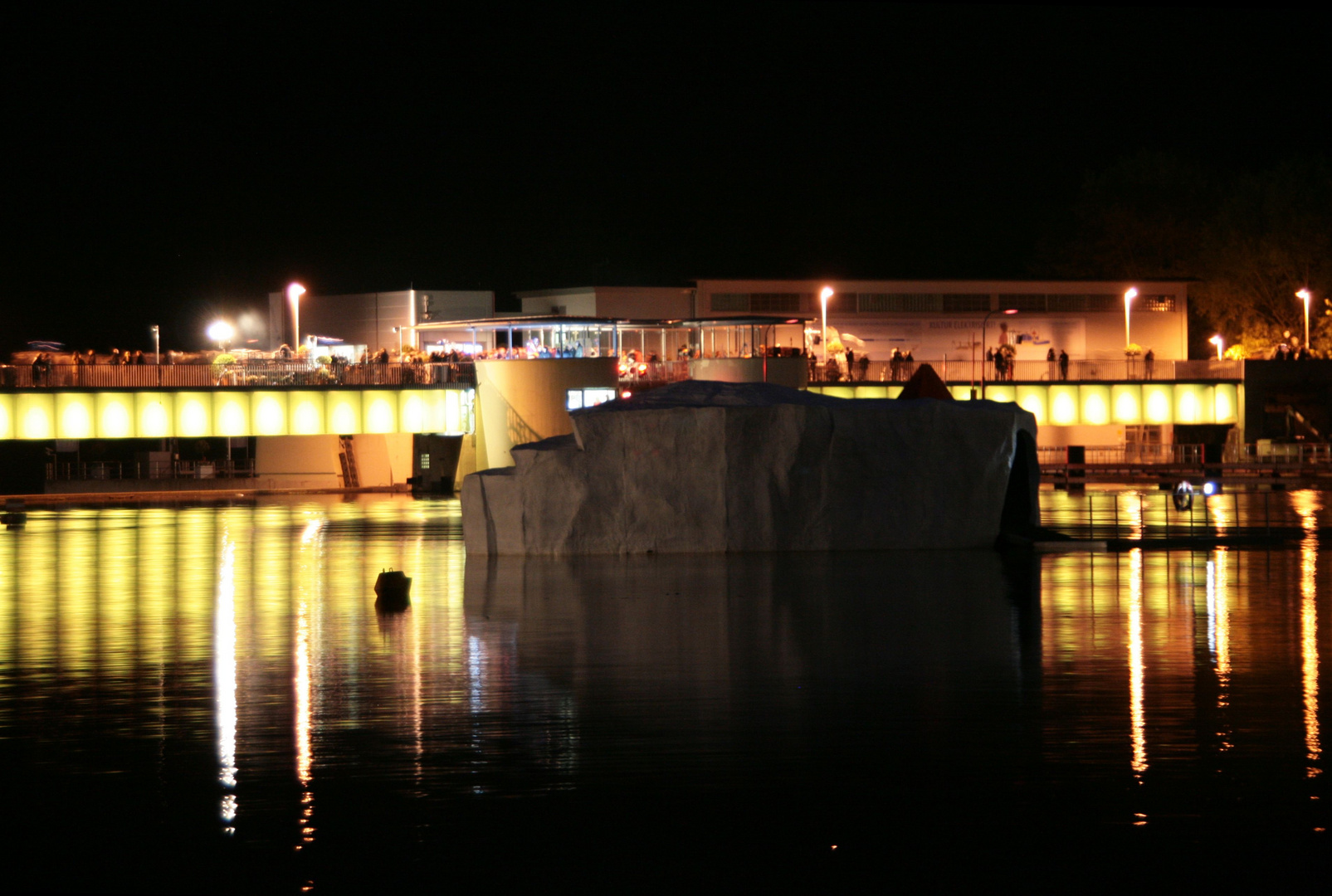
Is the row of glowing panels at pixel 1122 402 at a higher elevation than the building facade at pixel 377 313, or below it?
A: below

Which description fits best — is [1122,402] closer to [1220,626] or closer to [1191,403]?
[1191,403]

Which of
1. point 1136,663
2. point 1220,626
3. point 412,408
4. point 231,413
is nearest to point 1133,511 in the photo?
point 1220,626

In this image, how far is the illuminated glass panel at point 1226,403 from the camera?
79188 mm

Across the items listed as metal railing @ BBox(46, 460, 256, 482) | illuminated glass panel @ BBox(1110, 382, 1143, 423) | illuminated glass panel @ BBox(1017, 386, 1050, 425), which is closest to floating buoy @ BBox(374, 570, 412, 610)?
metal railing @ BBox(46, 460, 256, 482)

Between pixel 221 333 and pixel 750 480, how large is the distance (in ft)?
196

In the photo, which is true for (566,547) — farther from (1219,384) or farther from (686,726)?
(1219,384)

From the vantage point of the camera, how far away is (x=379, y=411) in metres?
70.4

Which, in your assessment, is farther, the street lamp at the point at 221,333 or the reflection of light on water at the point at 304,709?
the street lamp at the point at 221,333

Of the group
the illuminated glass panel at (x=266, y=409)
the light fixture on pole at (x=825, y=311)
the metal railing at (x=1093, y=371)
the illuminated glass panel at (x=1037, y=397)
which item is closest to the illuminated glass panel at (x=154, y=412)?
the illuminated glass panel at (x=266, y=409)

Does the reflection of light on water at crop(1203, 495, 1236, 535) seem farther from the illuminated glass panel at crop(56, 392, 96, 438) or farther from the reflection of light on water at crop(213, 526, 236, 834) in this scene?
the illuminated glass panel at crop(56, 392, 96, 438)

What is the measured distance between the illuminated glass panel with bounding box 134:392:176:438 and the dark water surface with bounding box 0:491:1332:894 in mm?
42458

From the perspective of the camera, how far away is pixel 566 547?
33.7 m

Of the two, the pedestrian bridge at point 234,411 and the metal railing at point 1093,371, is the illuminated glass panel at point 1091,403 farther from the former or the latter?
the pedestrian bridge at point 234,411

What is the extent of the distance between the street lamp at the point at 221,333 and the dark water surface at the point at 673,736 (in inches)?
2408
